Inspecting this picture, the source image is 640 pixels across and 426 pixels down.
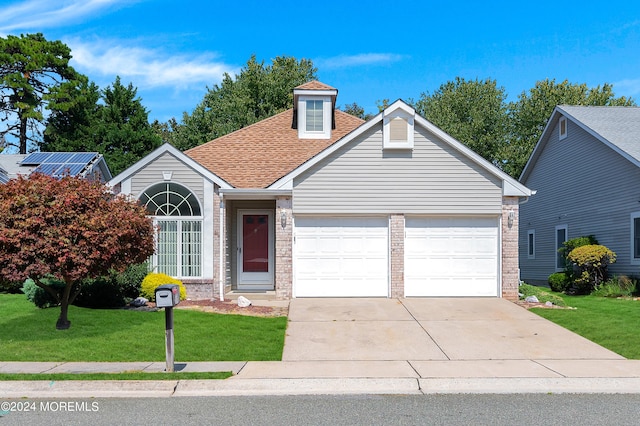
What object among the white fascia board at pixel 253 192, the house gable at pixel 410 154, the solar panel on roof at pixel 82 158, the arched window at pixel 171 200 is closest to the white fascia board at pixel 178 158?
the white fascia board at pixel 253 192

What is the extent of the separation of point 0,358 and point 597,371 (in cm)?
966

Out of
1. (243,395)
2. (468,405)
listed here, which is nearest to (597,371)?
(468,405)

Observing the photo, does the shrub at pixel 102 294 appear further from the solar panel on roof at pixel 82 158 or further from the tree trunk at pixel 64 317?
the solar panel on roof at pixel 82 158

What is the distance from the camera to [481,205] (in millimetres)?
16797

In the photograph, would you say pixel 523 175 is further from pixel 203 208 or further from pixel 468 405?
pixel 468 405

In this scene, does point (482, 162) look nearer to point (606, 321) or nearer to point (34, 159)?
point (606, 321)

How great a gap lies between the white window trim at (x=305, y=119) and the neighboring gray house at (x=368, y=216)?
4581 mm

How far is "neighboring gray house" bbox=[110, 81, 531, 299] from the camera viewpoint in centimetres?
1659

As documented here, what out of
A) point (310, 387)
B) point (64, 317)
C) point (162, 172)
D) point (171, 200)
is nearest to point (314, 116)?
point (162, 172)

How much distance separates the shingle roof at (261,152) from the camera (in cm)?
1831

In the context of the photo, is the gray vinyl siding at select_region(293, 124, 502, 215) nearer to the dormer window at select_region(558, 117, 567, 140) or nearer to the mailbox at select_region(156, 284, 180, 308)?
the mailbox at select_region(156, 284, 180, 308)

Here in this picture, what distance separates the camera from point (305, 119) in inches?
841

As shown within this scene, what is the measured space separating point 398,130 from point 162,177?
6.90 meters

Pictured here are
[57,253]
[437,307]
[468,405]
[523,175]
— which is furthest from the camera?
[523,175]
